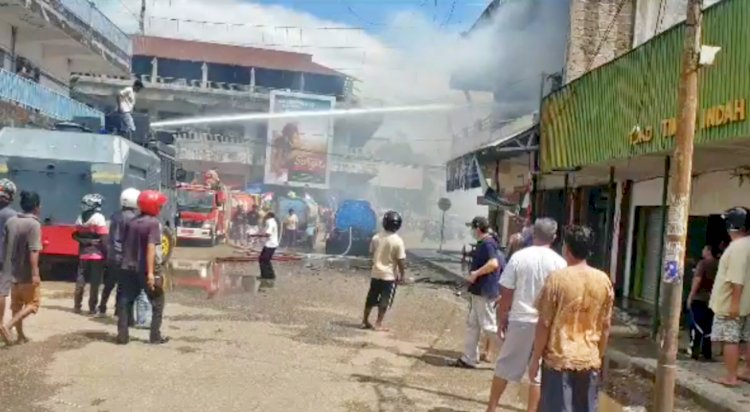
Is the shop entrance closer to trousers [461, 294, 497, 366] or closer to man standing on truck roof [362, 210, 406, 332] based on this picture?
man standing on truck roof [362, 210, 406, 332]

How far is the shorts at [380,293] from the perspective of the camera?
35.0 ft

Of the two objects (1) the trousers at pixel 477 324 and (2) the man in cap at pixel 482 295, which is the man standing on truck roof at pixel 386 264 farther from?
(1) the trousers at pixel 477 324

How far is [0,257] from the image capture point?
789cm

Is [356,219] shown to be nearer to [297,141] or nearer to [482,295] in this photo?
[297,141]

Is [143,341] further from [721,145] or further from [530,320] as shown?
[721,145]

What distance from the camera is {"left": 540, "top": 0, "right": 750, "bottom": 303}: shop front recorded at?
8.80m

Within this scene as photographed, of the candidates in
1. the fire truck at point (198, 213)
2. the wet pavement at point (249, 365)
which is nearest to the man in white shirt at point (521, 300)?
the wet pavement at point (249, 365)

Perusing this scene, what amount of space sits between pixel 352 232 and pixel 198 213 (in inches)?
237

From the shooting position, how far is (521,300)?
618cm

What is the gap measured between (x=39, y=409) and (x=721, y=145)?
7.76 m

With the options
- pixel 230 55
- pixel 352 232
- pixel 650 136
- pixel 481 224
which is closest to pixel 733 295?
pixel 481 224

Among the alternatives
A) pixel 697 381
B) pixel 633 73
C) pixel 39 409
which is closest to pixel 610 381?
pixel 697 381

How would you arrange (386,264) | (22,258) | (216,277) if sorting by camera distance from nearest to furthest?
1. (22,258)
2. (386,264)
3. (216,277)

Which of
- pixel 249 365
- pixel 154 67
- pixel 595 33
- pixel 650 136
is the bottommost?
pixel 249 365
